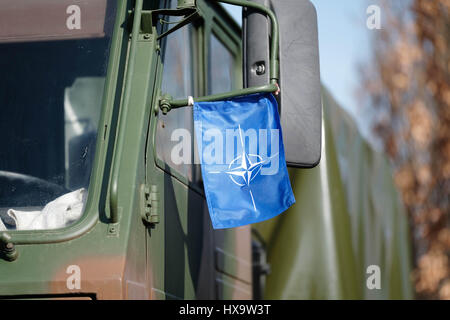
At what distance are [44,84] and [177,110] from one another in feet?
1.86

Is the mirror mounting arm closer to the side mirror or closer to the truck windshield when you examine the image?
the side mirror

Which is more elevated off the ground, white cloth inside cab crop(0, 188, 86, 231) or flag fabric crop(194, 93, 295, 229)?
flag fabric crop(194, 93, 295, 229)

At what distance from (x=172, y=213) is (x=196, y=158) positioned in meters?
0.49

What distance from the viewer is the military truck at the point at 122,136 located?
2273 millimetres

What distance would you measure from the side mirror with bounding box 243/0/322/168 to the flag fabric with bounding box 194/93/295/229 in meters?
0.05

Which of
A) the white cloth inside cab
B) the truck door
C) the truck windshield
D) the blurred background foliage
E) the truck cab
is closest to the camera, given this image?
the truck cab

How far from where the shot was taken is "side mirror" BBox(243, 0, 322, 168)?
2.56 m

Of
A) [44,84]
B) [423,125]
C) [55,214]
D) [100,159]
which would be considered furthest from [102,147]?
[423,125]

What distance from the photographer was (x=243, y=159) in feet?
8.39

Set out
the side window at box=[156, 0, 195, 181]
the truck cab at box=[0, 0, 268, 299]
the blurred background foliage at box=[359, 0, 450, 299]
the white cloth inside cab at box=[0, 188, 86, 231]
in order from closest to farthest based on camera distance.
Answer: the truck cab at box=[0, 0, 268, 299]
the white cloth inside cab at box=[0, 188, 86, 231]
the side window at box=[156, 0, 195, 181]
the blurred background foliage at box=[359, 0, 450, 299]

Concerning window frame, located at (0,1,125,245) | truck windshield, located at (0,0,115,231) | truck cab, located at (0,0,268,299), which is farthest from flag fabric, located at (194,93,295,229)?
truck windshield, located at (0,0,115,231)

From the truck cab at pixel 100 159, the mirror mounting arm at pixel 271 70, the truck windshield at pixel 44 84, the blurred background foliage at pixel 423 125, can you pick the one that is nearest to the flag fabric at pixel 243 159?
the mirror mounting arm at pixel 271 70

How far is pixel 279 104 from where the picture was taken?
2574 mm
